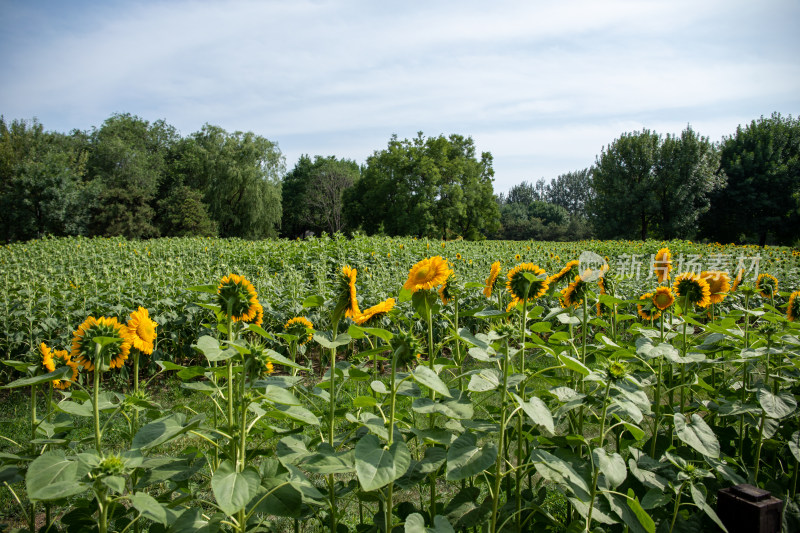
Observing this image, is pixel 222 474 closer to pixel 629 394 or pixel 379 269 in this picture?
pixel 629 394

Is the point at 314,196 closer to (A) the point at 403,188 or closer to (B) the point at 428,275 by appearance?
(A) the point at 403,188

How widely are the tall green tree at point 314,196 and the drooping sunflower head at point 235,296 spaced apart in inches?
1765

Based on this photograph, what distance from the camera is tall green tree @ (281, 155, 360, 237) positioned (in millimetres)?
49219

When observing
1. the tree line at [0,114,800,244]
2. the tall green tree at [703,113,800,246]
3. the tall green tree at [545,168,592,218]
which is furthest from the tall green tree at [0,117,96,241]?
the tall green tree at [545,168,592,218]

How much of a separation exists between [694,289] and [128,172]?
145 ft

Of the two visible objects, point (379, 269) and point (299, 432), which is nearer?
point (299, 432)

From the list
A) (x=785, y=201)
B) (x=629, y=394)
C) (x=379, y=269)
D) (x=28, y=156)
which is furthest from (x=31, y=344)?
(x=785, y=201)

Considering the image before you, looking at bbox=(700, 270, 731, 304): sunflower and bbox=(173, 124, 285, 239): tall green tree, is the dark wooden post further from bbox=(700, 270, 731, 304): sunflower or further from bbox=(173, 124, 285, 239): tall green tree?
bbox=(173, 124, 285, 239): tall green tree

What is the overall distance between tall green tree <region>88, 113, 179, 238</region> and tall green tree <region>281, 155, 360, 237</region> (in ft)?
41.6

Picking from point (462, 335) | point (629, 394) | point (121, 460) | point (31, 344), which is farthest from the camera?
point (31, 344)

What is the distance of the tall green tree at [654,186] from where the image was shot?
35844mm

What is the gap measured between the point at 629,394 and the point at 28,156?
4574 cm

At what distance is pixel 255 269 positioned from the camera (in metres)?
8.66

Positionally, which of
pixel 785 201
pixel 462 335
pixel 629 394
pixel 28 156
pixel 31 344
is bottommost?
pixel 31 344
